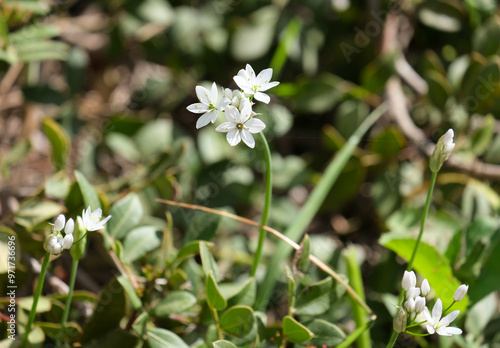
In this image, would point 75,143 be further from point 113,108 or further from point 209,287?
point 209,287

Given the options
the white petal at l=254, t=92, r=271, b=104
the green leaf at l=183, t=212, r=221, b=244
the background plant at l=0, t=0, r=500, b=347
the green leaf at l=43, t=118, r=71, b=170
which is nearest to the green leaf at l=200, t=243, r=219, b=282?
the background plant at l=0, t=0, r=500, b=347

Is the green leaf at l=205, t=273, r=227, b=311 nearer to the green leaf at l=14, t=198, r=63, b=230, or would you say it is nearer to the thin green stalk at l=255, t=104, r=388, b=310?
the thin green stalk at l=255, t=104, r=388, b=310

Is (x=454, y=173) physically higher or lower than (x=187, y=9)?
lower

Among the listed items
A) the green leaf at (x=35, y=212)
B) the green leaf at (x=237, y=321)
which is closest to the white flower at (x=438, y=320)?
the green leaf at (x=237, y=321)

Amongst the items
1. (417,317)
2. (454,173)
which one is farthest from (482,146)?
(417,317)

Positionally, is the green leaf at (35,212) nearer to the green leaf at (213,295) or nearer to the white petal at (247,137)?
the green leaf at (213,295)

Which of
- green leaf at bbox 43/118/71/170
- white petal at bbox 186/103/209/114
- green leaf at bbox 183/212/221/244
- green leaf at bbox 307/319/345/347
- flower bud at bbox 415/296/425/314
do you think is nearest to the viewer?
flower bud at bbox 415/296/425/314
